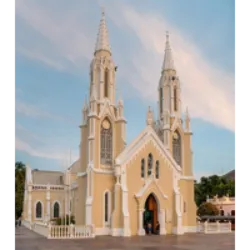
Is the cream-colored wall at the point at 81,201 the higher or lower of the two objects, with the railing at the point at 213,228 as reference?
higher

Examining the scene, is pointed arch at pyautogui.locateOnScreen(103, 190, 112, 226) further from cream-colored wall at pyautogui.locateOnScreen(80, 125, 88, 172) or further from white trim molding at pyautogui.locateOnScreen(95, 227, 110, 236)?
cream-colored wall at pyautogui.locateOnScreen(80, 125, 88, 172)

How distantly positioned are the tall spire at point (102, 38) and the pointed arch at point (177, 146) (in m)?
8.03

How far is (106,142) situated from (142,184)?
360 centimetres

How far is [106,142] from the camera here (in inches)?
914

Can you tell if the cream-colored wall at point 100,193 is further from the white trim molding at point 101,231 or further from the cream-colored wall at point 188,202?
the cream-colored wall at point 188,202

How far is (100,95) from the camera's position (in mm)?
24172

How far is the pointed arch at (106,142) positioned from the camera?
2284 centimetres

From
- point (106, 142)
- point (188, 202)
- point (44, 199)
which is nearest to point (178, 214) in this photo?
point (188, 202)

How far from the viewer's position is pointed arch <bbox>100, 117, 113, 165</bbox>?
22.8 meters

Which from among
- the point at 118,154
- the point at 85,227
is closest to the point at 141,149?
the point at 118,154

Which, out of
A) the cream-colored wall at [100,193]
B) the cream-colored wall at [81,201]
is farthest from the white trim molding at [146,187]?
the cream-colored wall at [81,201]

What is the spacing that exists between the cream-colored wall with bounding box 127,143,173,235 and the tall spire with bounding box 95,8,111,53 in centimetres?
786
